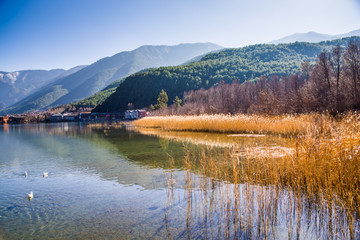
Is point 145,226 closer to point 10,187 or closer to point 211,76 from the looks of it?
point 10,187

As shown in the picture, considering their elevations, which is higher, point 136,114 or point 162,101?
point 162,101

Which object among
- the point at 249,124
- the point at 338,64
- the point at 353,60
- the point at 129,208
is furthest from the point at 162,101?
the point at 129,208

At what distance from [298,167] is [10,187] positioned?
7.90 metres

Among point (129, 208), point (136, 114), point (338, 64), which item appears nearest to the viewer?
point (129, 208)

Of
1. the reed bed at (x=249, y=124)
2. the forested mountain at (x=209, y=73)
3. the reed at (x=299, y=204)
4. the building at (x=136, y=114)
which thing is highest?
the forested mountain at (x=209, y=73)

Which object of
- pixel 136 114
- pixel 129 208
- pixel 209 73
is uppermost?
pixel 209 73

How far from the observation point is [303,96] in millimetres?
23406

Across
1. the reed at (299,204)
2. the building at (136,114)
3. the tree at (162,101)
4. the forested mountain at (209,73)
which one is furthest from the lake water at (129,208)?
the forested mountain at (209,73)

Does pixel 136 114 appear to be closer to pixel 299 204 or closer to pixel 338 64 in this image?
pixel 338 64

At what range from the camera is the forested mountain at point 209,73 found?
4208 inches

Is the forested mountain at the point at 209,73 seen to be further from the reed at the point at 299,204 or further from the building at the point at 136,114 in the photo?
the reed at the point at 299,204

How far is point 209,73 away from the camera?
112 meters

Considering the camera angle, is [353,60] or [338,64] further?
[338,64]

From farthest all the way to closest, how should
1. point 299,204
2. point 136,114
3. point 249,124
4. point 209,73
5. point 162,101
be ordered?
point 209,73, point 136,114, point 162,101, point 249,124, point 299,204
